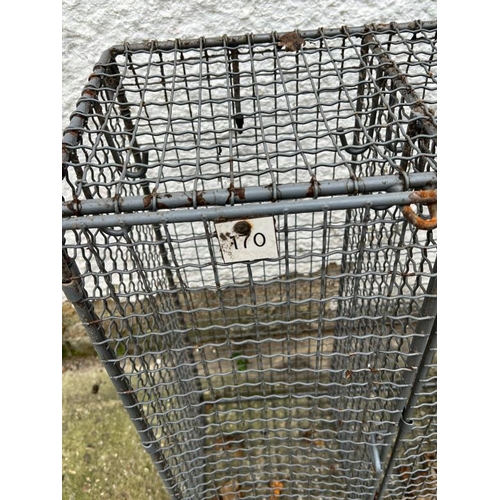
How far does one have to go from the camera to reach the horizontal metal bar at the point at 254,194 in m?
0.58

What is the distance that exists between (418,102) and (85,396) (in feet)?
4.29

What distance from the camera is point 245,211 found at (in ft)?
1.87

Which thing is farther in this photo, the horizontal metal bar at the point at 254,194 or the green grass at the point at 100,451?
the green grass at the point at 100,451

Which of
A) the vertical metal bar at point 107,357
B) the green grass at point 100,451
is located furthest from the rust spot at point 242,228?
the green grass at point 100,451

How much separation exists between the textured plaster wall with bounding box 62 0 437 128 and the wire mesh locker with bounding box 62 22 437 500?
80 millimetres

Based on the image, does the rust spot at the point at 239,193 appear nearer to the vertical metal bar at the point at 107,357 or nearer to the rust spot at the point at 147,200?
the rust spot at the point at 147,200

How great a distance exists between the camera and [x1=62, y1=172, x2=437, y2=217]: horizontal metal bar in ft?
1.89

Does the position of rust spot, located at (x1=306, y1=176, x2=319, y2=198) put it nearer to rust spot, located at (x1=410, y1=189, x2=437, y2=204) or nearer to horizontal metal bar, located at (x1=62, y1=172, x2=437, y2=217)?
horizontal metal bar, located at (x1=62, y1=172, x2=437, y2=217)

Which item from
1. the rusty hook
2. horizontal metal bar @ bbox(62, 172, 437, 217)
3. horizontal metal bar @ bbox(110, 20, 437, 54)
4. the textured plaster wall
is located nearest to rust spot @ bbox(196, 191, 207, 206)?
horizontal metal bar @ bbox(62, 172, 437, 217)

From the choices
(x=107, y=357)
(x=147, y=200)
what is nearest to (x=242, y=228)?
(x=147, y=200)

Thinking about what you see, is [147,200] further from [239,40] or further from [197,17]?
[197,17]

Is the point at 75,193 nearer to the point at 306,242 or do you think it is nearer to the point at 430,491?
the point at 306,242

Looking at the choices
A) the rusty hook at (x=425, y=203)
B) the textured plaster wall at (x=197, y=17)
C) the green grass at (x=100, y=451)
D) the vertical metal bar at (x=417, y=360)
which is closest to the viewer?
the rusty hook at (x=425, y=203)

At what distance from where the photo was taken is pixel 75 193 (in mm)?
606
